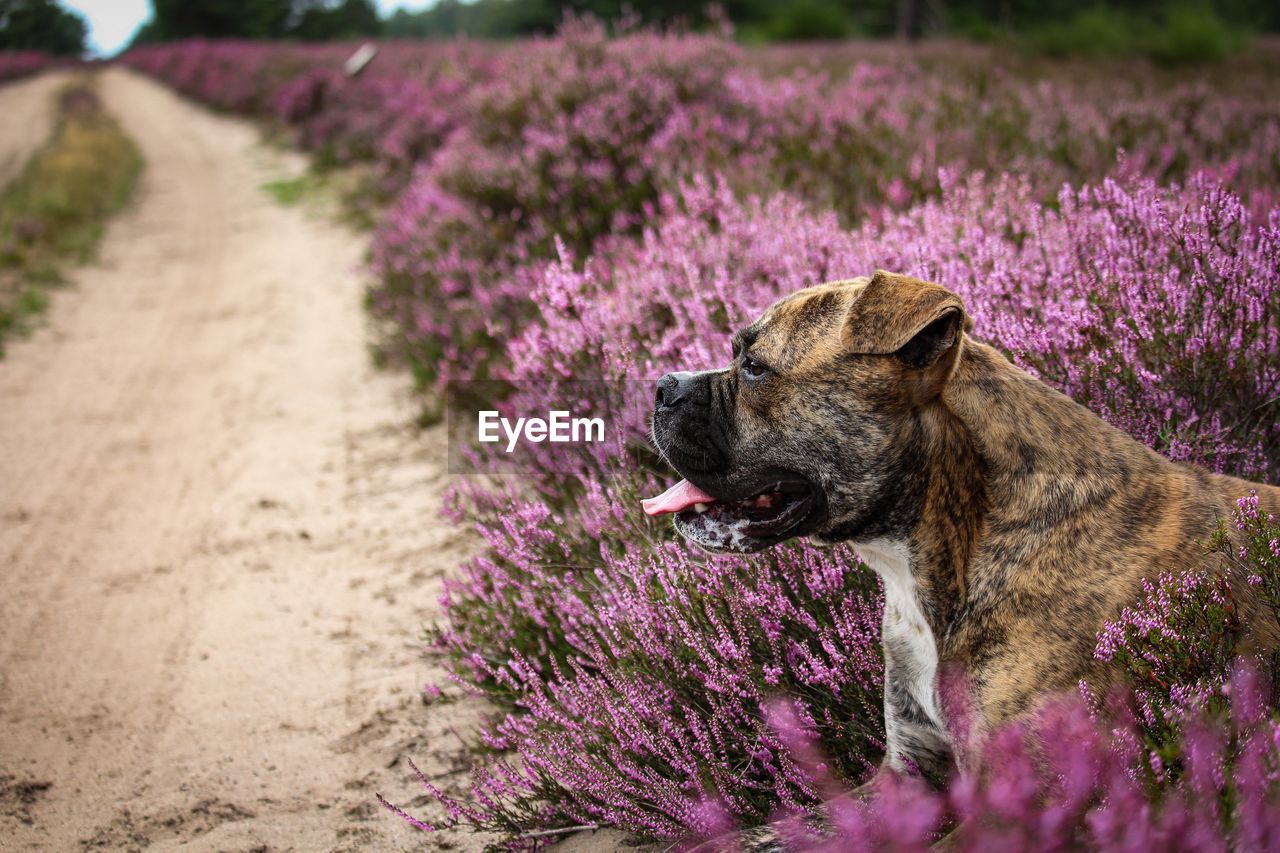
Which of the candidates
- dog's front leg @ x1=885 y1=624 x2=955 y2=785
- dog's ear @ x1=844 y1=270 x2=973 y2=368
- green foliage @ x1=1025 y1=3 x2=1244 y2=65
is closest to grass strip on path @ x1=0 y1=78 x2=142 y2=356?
dog's ear @ x1=844 y1=270 x2=973 y2=368

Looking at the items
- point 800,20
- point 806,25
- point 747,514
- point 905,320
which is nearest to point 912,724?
point 747,514

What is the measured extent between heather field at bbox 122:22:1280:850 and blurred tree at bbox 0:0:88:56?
52.4m

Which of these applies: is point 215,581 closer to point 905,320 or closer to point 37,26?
point 905,320

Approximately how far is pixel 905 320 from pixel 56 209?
14.8m

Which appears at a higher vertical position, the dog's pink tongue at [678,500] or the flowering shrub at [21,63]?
the flowering shrub at [21,63]

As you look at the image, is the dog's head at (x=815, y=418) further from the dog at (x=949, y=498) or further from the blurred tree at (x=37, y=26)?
the blurred tree at (x=37, y=26)

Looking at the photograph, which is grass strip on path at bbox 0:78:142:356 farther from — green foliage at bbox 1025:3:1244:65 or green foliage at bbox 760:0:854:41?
green foliage at bbox 760:0:854:41

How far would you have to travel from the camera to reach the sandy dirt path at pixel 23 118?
19.0 m

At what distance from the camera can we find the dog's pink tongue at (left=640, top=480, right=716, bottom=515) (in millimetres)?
3004

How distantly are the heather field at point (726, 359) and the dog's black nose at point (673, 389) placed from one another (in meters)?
0.59

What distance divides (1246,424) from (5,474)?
7.20m

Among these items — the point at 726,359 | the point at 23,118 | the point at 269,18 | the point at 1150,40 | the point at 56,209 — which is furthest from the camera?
the point at 269,18

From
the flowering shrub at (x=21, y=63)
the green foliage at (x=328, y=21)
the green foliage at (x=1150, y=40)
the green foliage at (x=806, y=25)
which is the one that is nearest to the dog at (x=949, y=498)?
the green foliage at (x=1150, y=40)

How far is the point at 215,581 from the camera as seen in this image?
5188 millimetres
